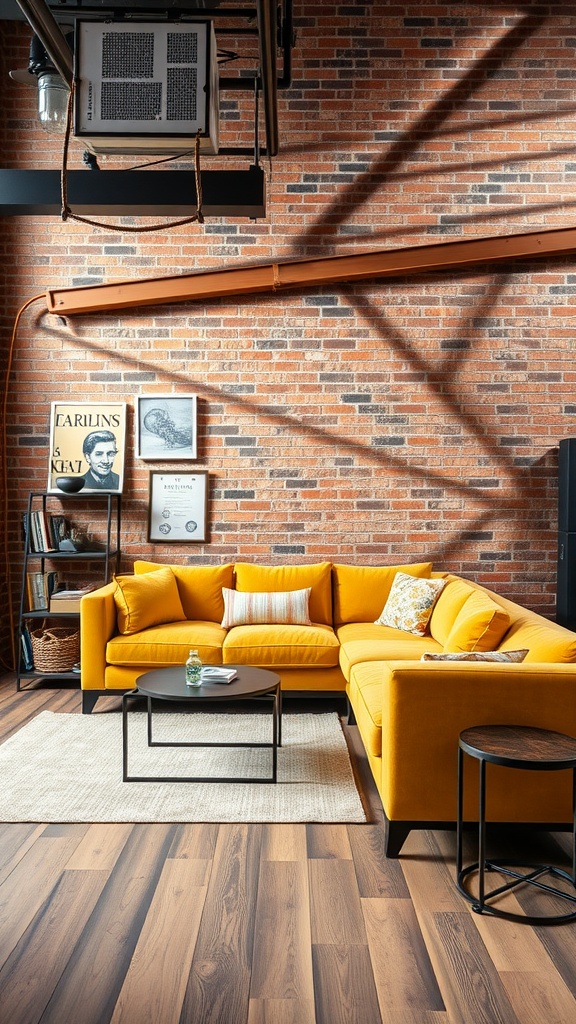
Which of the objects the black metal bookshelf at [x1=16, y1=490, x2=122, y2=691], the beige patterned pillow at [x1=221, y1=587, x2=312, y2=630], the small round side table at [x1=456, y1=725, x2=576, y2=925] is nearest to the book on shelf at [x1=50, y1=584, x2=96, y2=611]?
the black metal bookshelf at [x1=16, y1=490, x2=122, y2=691]

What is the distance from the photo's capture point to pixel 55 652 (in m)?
5.47

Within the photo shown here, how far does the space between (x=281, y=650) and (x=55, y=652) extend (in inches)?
64.1

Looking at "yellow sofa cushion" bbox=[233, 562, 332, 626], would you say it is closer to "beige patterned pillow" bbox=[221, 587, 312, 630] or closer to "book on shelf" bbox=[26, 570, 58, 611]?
"beige patterned pillow" bbox=[221, 587, 312, 630]

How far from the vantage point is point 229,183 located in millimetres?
3537

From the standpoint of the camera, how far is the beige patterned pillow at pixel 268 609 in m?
5.18

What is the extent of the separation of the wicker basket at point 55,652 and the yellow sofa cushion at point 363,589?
1.75 m

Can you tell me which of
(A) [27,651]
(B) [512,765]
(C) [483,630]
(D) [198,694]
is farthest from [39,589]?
(B) [512,765]

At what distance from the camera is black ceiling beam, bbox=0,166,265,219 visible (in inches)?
137

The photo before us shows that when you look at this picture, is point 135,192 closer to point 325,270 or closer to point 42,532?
point 325,270

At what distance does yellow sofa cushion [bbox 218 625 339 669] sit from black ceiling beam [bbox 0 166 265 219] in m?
2.39

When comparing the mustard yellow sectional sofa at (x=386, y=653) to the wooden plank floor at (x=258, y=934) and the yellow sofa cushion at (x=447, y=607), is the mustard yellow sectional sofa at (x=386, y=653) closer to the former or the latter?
the yellow sofa cushion at (x=447, y=607)

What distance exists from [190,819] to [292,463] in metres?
3.01

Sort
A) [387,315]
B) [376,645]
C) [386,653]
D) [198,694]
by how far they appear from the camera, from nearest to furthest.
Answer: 1. [198,694]
2. [386,653]
3. [376,645]
4. [387,315]

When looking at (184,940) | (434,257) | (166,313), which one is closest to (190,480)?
(166,313)
